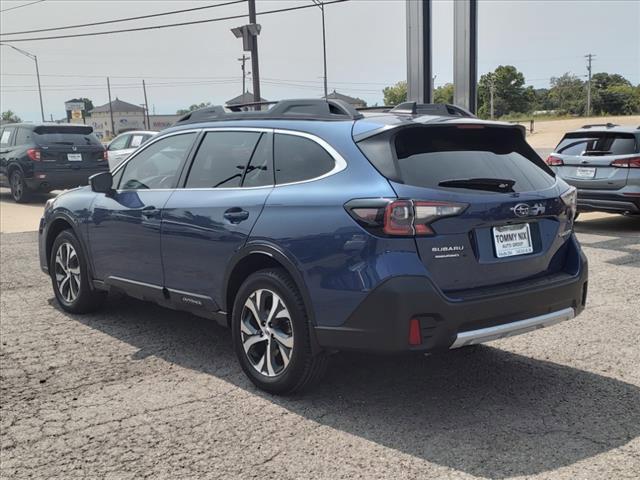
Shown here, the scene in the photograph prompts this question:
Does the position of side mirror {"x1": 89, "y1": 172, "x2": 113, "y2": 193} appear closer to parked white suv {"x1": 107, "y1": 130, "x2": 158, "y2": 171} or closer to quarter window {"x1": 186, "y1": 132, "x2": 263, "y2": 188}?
quarter window {"x1": 186, "y1": 132, "x2": 263, "y2": 188}

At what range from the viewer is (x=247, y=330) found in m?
4.22

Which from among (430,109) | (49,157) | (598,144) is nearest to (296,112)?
(430,109)

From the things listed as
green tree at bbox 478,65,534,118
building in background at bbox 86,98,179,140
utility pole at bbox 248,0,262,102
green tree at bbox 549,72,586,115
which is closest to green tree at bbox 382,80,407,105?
green tree at bbox 478,65,534,118

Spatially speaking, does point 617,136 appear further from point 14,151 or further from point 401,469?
point 14,151

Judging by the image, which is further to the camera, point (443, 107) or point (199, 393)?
point (443, 107)

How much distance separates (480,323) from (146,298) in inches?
105

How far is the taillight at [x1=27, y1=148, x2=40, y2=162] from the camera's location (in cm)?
1554

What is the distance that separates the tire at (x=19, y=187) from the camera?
52.4ft

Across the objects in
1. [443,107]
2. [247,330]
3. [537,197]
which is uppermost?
[443,107]

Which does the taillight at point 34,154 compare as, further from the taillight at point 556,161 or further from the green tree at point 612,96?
the green tree at point 612,96

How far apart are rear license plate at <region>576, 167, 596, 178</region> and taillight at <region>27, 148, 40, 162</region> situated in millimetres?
11709

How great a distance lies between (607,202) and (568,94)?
115 meters

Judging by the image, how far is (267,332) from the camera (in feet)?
13.4

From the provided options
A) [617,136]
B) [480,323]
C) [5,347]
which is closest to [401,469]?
[480,323]
